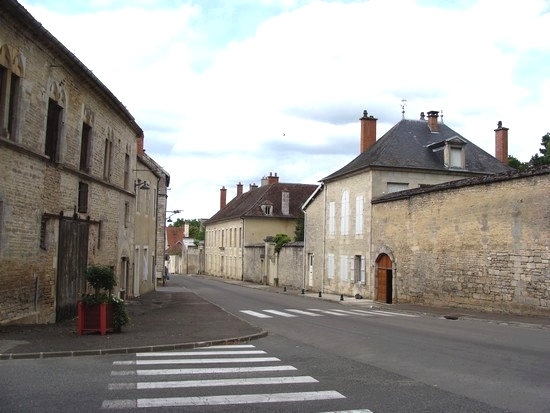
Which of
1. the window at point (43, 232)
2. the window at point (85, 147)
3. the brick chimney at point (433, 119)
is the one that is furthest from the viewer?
the brick chimney at point (433, 119)

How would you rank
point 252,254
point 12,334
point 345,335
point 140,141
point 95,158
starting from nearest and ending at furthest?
1. point 12,334
2. point 345,335
3. point 95,158
4. point 140,141
5. point 252,254

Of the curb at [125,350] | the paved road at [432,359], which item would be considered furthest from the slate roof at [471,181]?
the curb at [125,350]

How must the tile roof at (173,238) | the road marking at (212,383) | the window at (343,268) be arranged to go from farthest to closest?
the tile roof at (173,238)
the window at (343,268)
the road marking at (212,383)

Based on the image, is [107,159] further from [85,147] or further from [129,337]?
[129,337]

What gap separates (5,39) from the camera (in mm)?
12648

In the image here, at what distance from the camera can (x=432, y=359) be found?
10.2 metres

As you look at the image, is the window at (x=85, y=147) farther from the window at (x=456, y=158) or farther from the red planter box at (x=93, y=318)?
the window at (x=456, y=158)

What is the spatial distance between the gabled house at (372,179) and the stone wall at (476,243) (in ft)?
9.53

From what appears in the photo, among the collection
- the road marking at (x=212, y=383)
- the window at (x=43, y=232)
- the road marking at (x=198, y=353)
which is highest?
the window at (x=43, y=232)

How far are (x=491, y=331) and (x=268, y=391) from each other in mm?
10112

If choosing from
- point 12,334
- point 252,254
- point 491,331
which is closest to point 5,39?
point 12,334

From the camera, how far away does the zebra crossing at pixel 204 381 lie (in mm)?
6828

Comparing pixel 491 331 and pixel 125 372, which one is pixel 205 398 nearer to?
pixel 125 372

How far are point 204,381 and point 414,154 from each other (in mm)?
27250
